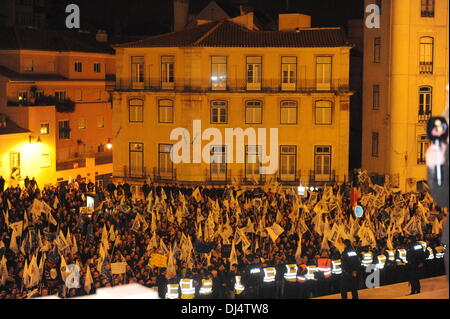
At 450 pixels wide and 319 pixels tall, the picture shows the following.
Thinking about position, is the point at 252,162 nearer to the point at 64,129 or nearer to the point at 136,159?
the point at 136,159

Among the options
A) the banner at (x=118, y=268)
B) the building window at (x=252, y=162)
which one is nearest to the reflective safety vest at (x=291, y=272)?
the banner at (x=118, y=268)

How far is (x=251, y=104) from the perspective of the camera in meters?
43.5

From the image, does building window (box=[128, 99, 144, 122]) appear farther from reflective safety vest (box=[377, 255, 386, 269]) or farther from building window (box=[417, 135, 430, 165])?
reflective safety vest (box=[377, 255, 386, 269])

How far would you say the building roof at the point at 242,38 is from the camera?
42938mm

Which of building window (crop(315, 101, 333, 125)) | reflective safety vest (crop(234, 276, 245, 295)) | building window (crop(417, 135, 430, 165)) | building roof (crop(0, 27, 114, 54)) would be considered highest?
building roof (crop(0, 27, 114, 54))

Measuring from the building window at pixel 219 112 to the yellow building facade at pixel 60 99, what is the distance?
9554 mm

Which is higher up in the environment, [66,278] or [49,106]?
[49,106]

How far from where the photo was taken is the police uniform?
797 inches

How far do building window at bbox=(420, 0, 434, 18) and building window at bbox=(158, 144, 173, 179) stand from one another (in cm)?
1409

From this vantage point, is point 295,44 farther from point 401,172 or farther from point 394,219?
point 394,219

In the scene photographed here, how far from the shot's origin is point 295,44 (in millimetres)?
42938

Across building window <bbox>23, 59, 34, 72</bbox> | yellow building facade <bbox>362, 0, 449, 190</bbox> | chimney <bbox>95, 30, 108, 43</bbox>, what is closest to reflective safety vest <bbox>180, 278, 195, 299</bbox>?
yellow building facade <bbox>362, 0, 449, 190</bbox>
